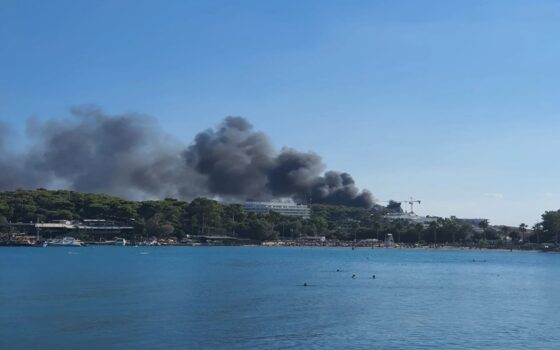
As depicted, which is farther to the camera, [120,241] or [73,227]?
[73,227]

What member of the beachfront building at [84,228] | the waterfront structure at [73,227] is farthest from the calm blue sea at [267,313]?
the waterfront structure at [73,227]

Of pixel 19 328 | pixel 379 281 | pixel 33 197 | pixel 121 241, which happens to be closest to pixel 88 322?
pixel 19 328

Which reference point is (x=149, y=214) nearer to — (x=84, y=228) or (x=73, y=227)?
(x=84, y=228)

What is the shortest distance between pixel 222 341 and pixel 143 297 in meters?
17.5

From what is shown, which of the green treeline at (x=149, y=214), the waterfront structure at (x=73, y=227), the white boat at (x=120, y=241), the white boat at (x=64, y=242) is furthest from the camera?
the green treeline at (x=149, y=214)

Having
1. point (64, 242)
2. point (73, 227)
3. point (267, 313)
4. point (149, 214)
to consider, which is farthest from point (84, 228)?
point (267, 313)

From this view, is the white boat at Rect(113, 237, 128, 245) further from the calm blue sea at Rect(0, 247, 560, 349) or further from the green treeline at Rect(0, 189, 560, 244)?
the calm blue sea at Rect(0, 247, 560, 349)

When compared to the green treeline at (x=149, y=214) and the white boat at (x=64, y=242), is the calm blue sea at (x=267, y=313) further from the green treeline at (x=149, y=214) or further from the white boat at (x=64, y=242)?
the green treeline at (x=149, y=214)

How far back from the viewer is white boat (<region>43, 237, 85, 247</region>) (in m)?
161

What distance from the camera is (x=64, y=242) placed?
533 feet

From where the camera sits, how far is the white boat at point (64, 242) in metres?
161

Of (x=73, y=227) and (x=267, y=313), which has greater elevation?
(x=73, y=227)

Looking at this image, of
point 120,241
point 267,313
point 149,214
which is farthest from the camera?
point 149,214

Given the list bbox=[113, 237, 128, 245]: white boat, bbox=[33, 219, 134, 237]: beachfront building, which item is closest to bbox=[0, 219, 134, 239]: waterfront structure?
bbox=[33, 219, 134, 237]: beachfront building
